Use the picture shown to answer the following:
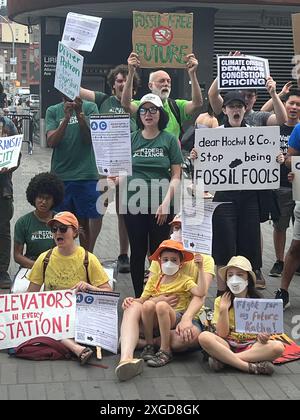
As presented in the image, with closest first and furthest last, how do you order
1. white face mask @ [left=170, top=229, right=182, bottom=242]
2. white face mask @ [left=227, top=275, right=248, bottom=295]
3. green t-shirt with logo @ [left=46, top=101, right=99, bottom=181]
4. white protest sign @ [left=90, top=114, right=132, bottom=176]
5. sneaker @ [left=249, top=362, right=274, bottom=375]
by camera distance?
sneaker @ [left=249, top=362, right=274, bottom=375] < white face mask @ [left=227, top=275, right=248, bottom=295] < white face mask @ [left=170, top=229, right=182, bottom=242] < white protest sign @ [left=90, top=114, right=132, bottom=176] < green t-shirt with logo @ [left=46, top=101, right=99, bottom=181]

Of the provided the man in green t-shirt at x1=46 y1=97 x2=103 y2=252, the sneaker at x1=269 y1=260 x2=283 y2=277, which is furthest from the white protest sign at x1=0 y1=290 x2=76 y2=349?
the sneaker at x1=269 y1=260 x2=283 y2=277

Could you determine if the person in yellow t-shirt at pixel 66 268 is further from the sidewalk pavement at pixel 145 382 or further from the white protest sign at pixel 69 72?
the white protest sign at pixel 69 72

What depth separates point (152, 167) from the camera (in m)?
5.82

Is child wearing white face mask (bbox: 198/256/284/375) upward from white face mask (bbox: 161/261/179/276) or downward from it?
downward

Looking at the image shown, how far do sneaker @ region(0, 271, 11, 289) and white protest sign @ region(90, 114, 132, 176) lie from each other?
1390 millimetres

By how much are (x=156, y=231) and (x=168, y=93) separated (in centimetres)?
131

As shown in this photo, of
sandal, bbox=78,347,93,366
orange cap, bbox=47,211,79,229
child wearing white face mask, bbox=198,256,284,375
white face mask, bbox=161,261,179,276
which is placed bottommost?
sandal, bbox=78,347,93,366

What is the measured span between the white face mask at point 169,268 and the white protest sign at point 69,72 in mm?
2053

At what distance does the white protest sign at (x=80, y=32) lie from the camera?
6.83 metres

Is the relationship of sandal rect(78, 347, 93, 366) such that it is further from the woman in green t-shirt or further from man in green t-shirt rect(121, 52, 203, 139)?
man in green t-shirt rect(121, 52, 203, 139)

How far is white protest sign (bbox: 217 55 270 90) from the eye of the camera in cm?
600

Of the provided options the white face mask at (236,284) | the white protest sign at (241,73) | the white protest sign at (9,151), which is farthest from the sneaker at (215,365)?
the white protest sign at (9,151)

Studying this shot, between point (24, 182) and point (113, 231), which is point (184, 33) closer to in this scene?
point (113, 231)
